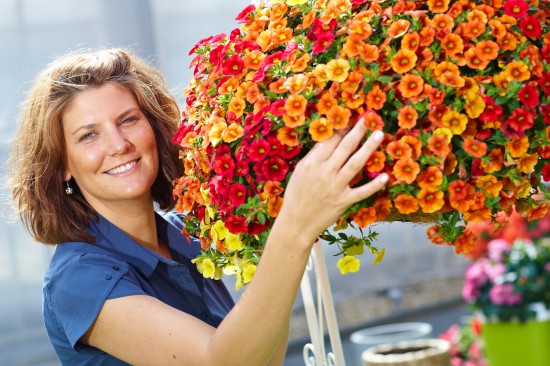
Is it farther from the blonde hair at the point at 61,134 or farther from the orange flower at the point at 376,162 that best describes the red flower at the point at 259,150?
the blonde hair at the point at 61,134

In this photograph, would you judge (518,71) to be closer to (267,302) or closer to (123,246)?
(267,302)

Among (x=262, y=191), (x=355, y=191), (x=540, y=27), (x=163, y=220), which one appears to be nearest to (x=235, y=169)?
(x=262, y=191)

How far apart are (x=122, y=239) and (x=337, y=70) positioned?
2.24 feet

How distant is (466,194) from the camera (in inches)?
38.6

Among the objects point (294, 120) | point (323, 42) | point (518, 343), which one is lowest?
point (518, 343)

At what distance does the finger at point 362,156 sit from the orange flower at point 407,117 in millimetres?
34

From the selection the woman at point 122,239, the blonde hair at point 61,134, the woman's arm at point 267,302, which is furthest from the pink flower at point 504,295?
the woman's arm at point 267,302

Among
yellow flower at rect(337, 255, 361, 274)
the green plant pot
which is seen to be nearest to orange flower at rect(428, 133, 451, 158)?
yellow flower at rect(337, 255, 361, 274)

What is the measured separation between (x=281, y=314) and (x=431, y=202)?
9.7 inches

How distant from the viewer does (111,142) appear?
139cm

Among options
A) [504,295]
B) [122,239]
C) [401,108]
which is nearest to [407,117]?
[401,108]

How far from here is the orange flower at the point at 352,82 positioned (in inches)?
38.1

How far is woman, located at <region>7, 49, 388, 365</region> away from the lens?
1.08 metres

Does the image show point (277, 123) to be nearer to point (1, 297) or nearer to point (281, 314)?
point (281, 314)
